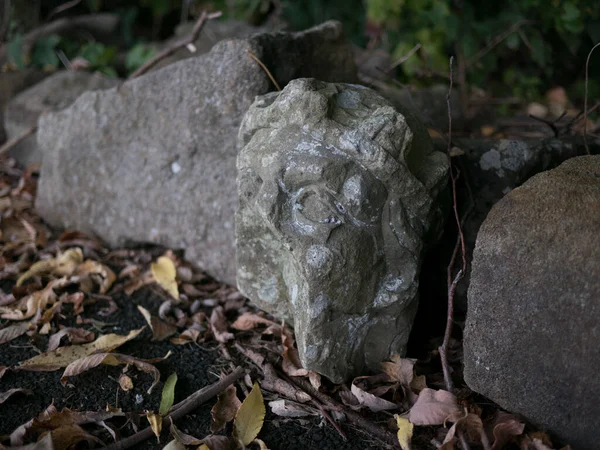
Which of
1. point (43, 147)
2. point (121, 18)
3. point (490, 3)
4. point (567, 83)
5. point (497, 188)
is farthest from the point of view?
point (121, 18)

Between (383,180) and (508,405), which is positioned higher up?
(383,180)

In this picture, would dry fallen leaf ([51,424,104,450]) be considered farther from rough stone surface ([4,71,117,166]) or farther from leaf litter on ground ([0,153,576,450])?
rough stone surface ([4,71,117,166])

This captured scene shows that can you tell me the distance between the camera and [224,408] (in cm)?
183

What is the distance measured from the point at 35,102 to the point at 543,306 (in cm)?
345

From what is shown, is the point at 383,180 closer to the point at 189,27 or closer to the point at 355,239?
the point at 355,239

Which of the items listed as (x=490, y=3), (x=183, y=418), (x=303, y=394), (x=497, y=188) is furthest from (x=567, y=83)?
(x=183, y=418)

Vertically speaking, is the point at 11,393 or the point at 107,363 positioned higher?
the point at 11,393

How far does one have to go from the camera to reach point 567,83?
4133mm

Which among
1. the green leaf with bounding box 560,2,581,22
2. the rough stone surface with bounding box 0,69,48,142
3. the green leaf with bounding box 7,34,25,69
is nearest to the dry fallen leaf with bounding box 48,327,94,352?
the rough stone surface with bounding box 0,69,48,142

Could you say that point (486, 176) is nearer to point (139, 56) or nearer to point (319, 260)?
point (319, 260)

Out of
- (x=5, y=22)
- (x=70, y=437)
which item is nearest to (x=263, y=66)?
(x=70, y=437)

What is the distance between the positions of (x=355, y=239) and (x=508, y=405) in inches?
23.0

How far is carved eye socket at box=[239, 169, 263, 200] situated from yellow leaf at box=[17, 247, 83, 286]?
3.94 feet

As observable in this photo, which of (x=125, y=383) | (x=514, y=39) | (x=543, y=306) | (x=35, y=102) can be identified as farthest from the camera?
(x=35, y=102)
